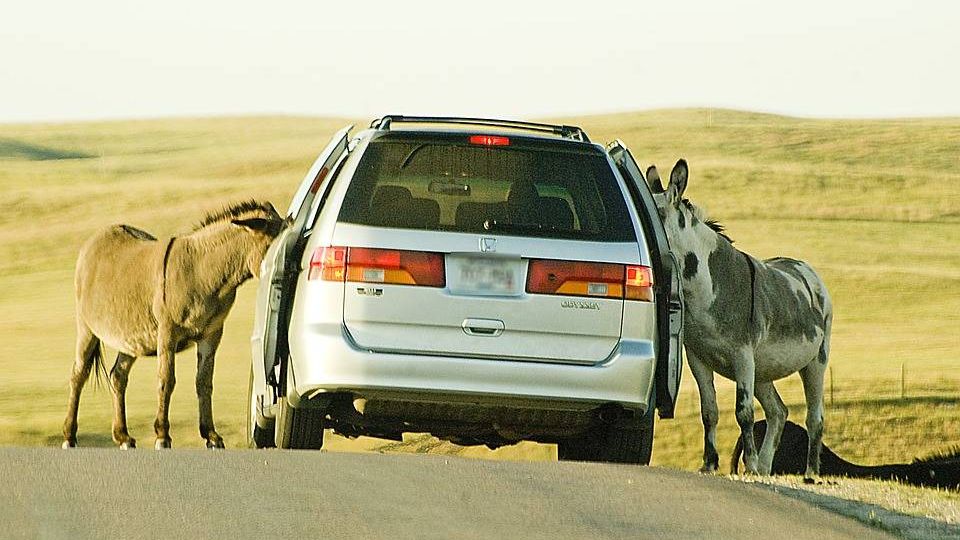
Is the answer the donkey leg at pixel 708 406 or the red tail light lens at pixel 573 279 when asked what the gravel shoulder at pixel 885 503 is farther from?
the donkey leg at pixel 708 406

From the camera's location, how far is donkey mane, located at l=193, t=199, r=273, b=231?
16.6 m

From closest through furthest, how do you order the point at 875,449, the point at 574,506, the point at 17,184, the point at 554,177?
the point at 574,506 → the point at 554,177 → the point at 875,449 → the point at 17,184

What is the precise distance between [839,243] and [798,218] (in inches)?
139

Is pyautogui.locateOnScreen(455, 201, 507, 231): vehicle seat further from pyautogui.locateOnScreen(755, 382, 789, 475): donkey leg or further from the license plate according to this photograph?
pyautogui.locateOnScreen(755, 382, 789, 475): donkey leg

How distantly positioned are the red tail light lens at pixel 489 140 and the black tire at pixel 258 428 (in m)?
2.30

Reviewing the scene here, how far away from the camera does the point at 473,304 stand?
10414 mm

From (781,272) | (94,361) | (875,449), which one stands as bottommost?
(875,449)

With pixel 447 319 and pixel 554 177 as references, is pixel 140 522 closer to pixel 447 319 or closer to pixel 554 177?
pixel 447 319

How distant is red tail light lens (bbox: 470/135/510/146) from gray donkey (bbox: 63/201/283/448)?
5.30m

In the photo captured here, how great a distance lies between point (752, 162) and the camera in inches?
2391

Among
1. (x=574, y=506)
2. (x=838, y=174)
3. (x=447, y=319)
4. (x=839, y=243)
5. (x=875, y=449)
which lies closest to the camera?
(x=574, y=506)

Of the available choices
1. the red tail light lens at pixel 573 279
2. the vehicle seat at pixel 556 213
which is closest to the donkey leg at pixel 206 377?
the vehicle seat at pixel 556 213

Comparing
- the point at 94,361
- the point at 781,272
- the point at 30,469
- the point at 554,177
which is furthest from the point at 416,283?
the point at 94,361

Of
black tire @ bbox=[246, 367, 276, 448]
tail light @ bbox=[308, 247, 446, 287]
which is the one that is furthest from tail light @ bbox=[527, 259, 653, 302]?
black tire @ bbox=[246, 367, 276, 448]
